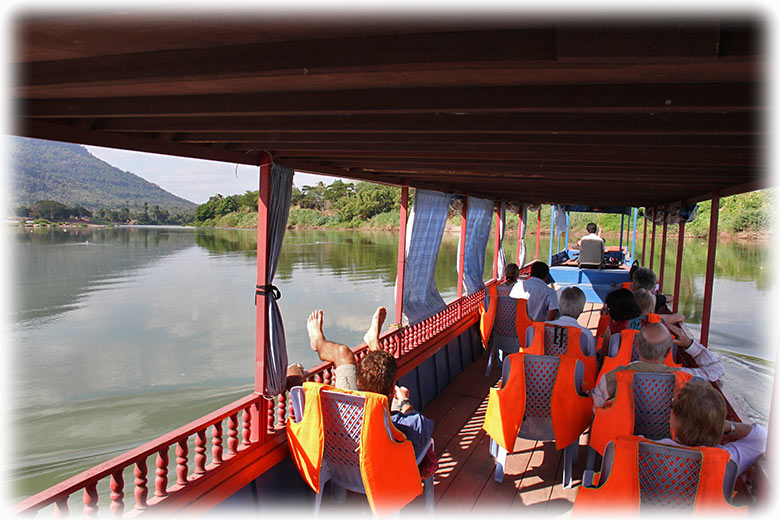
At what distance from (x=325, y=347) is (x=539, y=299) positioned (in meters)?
2.41

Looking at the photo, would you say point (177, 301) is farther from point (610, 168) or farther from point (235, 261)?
point (610, 168)

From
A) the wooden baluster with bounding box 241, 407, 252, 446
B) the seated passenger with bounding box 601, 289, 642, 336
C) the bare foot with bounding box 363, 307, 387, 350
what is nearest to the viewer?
the wooden baluster with bounding box 241, 407, 252, 446

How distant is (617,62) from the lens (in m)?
1.17

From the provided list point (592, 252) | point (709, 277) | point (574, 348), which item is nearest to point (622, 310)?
point (574, 348)

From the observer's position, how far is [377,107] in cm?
190

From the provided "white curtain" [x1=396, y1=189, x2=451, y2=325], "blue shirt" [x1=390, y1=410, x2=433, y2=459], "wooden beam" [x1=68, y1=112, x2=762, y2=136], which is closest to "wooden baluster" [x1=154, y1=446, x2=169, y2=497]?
"blue shirt" [x1=390, y1=410, x2=433, y2=459]

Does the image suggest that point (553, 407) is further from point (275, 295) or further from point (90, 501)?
point (90, 501)

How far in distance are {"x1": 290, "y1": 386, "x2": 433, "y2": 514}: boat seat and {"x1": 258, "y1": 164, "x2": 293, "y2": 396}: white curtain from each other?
77 cm

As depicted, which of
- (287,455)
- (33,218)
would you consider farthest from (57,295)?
(287,455)

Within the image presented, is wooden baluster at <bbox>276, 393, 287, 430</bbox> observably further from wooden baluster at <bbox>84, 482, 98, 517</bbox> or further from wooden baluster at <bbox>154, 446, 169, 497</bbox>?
wooden baluster at <bbox>84, 482, 98, 517</bbox>

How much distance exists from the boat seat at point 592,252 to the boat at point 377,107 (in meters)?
6.85

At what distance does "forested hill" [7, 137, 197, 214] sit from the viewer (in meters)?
59.5

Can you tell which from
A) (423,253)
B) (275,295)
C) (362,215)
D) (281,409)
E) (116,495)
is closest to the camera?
(116,495)

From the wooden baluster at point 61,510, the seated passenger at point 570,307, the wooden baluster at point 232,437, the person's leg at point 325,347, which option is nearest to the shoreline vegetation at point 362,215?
the seated passenger at point 570,307
